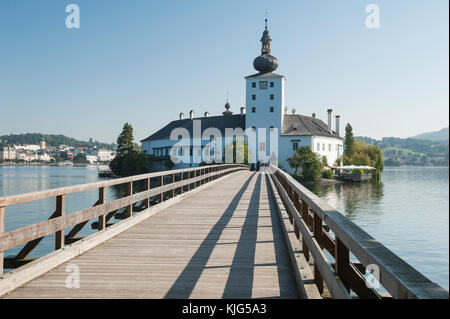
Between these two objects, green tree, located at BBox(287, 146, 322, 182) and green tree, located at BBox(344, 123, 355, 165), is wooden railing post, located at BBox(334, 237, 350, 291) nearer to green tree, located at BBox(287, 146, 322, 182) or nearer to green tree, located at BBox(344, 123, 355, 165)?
green tree, located at BBox(287, 146, 322, 182)

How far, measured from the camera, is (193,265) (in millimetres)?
5355

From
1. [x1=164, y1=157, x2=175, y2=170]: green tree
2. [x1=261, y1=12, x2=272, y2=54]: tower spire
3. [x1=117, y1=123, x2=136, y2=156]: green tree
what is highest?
[x1=261, y1=12, x2=272, y2=54]: tower spire

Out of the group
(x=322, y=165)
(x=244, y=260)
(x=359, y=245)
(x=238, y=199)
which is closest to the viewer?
(x=359, y=245)

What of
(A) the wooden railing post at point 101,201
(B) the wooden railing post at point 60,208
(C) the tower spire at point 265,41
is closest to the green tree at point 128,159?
(C) the tower spire at point 265,41

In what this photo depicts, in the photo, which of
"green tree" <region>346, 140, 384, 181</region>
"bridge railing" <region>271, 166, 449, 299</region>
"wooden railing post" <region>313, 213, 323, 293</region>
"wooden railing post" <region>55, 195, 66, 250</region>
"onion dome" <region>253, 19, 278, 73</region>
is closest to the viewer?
"bridge railing" <region>271, 166, 449, 299</region>

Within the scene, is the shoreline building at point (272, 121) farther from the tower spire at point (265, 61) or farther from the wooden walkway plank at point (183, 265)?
the wooden walkway plank at point (183, 265)

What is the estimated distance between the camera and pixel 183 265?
5.34 m

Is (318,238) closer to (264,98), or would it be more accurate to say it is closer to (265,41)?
(264,98)

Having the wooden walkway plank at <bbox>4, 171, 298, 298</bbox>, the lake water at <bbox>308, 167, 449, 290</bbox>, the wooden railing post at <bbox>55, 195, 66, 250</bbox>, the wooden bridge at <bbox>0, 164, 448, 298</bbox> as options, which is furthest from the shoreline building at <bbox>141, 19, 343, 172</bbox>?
the wooden railing post at <bbox>55, 195, 66, 250</bbox>

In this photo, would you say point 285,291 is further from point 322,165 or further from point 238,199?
point 322,165

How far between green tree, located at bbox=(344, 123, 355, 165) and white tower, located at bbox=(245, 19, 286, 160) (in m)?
20.6

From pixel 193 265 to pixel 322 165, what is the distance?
69.1m

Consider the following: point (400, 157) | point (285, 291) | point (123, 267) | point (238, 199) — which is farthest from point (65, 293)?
point (400, 157)

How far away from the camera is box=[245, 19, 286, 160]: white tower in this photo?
7638 centimetres
